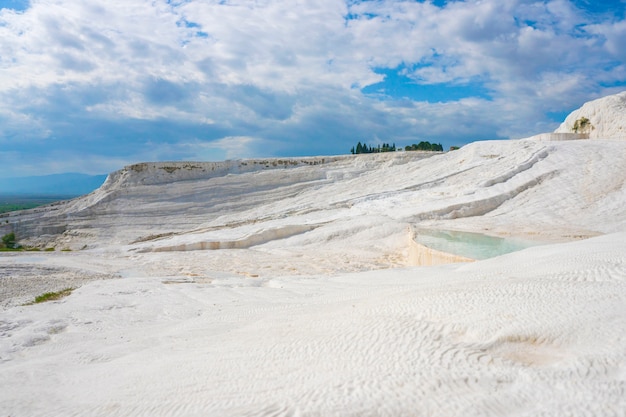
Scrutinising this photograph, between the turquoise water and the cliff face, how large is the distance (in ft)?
47.4

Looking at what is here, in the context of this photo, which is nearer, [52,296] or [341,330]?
[341,330]

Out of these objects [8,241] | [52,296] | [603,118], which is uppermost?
[603,118]

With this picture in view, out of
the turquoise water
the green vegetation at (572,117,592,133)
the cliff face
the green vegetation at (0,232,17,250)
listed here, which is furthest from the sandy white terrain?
the green vegetation at (572,117,592,133)

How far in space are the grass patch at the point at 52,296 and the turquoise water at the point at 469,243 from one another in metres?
7.79

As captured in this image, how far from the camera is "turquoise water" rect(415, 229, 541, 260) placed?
10148mm

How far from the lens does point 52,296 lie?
314 inches

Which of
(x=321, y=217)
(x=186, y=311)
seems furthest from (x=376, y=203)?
(x=186, y=311)

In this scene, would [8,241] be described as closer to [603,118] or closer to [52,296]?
[52,296]

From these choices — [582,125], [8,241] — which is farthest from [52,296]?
[582,125]

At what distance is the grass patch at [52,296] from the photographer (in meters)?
7.64

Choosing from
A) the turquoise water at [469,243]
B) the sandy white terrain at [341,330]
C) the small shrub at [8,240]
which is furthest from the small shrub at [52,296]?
the small shrub at [8,240]

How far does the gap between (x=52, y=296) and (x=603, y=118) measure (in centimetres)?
2500

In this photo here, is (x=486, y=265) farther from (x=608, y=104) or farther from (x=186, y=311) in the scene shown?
(x=608, y=104)

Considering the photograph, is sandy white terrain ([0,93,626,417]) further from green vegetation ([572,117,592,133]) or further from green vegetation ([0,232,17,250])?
green vegetation ([572,117,592,133])
